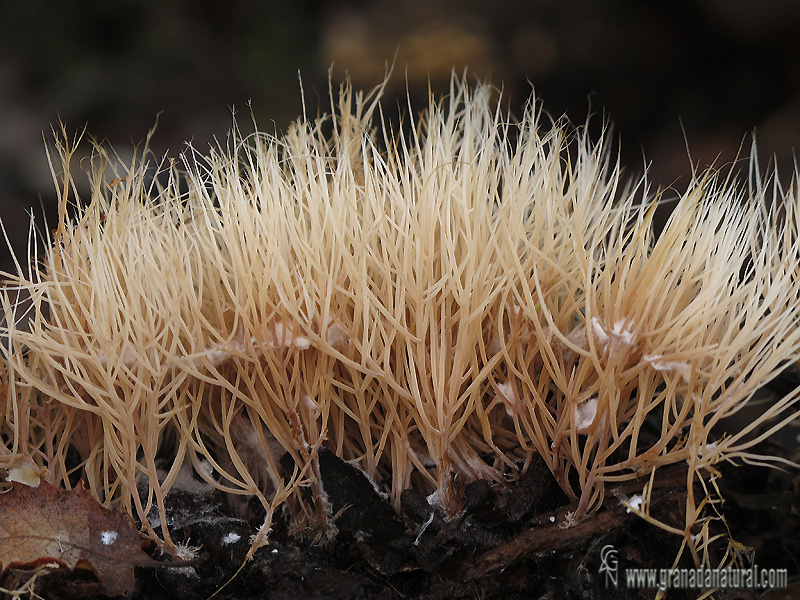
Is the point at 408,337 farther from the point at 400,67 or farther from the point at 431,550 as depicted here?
the point at 400,67

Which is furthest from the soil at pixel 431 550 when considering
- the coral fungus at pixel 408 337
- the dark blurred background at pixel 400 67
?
the dark blurred background at pixel 400 67

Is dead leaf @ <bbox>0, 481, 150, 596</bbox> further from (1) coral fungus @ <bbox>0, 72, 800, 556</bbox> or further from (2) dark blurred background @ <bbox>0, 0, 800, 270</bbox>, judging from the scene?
(2) dark blurred background @ <bbox>0, 0, 800, 270</bbox>

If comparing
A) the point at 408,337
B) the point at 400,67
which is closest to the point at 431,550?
the point at 408,337

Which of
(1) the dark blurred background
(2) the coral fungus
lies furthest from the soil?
(1) the dark blurred background

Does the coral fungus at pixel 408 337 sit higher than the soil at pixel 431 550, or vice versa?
the coral fungus at pixel 408 337

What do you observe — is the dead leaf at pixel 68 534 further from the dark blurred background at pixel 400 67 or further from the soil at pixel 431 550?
the dark blurred background at pixel 400 67

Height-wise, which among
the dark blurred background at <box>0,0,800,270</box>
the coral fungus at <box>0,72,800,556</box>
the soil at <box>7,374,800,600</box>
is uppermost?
the dark blurred background at <box>0,0,800,270</box>
